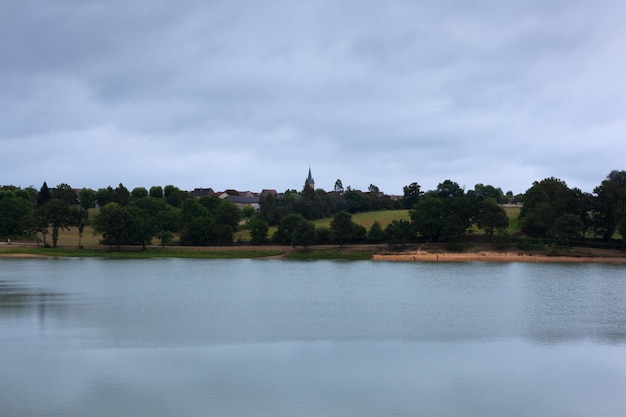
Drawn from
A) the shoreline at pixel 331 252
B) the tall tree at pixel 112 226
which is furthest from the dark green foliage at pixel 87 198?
the tall tree at pixel 112 226

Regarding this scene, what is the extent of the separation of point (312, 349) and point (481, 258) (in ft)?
174

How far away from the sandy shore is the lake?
23943 mm

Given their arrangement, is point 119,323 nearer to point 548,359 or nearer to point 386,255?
point 548,359

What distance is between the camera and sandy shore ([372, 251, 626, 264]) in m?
71.5

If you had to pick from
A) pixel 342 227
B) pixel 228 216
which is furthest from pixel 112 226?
pixel 342 227

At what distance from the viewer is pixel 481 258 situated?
74.1 m

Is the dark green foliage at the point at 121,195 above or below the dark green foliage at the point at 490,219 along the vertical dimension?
above

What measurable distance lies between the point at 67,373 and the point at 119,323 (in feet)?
31.5

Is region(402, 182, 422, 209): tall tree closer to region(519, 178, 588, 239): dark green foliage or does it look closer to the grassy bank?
region(519, 178, 588, 239): dark green foliage

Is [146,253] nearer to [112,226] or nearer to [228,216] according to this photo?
[112,226]

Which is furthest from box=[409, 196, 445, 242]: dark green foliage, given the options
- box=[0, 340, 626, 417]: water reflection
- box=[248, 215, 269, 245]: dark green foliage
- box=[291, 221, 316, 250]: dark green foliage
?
box=[0, 340, 626, 417]: water reflection

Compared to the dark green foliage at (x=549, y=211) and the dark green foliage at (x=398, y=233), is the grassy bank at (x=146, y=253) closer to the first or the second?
the dark green foliage at (x=398, y=233)

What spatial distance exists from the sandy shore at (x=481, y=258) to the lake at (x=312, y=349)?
23943 millimetres

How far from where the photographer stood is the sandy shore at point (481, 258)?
71500mm
